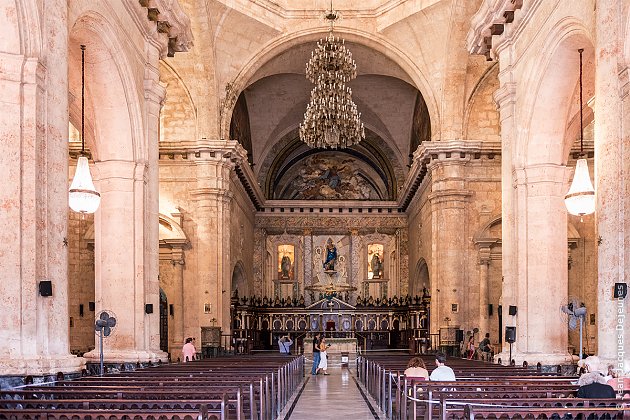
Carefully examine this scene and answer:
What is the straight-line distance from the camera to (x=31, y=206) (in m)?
9.92

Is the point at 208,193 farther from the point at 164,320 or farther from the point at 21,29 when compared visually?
the point at 21,29

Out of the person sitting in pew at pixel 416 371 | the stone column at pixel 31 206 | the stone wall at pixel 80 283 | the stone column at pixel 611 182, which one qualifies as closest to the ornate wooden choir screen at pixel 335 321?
the stone wall at pixel 80 283

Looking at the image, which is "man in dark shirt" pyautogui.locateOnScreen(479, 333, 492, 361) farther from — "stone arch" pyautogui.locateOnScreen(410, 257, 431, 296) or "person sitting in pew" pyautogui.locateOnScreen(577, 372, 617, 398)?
"person sitting in pew" pyautogui.locateOnScreen(577, 372, 617, 398)

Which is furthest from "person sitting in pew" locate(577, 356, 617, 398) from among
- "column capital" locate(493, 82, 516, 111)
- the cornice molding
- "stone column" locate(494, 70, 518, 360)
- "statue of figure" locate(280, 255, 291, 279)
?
"statue of figure" locate(280, 255, 291, 279)

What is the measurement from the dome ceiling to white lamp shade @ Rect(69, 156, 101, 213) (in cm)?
1538

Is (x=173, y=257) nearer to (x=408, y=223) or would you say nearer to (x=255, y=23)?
(x=255, y=23)

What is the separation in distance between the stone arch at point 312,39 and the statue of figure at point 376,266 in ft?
38.4

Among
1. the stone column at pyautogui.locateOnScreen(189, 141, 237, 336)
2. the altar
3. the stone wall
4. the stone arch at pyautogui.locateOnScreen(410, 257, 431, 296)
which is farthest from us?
the stone arch at pyautogui.locateOnScreen(410, 257, 431, 296)

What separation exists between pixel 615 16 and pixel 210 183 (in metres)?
16.4

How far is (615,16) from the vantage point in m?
10.5

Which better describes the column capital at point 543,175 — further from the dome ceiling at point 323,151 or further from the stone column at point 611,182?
the dome ceiling at point 323,151

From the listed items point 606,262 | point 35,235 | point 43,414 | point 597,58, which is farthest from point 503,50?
point 43,414

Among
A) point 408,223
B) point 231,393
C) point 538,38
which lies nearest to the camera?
point 231,393

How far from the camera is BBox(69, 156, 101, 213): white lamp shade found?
12203 millimetres
